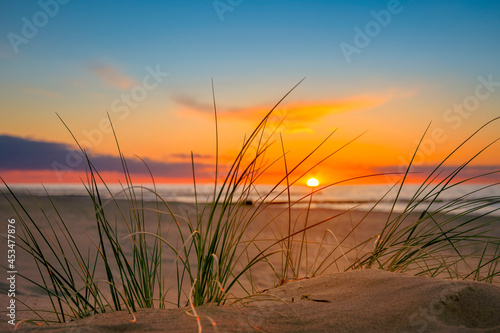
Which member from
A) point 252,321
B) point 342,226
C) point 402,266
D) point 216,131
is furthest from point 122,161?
point 342,226

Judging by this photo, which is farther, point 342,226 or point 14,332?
point 342,226

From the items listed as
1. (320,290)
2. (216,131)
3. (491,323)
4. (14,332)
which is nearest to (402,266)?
(320,290)

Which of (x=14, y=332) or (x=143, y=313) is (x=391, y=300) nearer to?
(x=143, y=313)

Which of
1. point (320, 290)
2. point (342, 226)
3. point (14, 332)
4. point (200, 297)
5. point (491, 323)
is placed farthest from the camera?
point (342, 226)

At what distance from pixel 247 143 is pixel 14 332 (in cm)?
104

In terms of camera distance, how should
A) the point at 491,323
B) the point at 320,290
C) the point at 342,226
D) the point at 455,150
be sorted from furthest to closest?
the point at 342,226
the point at 455,150
the point at 320,290
the point at 491,323

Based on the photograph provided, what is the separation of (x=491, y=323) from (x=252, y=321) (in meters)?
0.74

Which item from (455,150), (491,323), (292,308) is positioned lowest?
(491,323)

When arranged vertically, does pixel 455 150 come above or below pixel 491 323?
above

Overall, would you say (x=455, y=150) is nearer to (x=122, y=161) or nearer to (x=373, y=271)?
(x=373, y=271)

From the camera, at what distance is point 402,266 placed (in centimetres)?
207

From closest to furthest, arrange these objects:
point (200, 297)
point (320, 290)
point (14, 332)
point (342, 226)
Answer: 1. point (14, 332)
2. point (200, 297)
3. point (320, 290)
4. point (342, 226)

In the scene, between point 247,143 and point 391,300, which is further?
point 247,143

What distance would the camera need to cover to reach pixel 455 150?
6.50 feet
